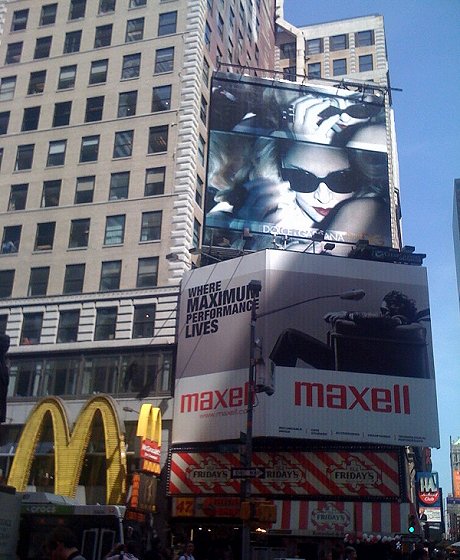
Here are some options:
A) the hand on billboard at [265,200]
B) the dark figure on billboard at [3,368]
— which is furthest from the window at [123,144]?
the dark figure on billboard at [3,368]

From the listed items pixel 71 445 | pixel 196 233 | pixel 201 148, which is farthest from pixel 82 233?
pixel 71 445

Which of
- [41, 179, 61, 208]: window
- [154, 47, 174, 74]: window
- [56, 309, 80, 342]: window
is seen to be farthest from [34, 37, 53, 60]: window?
[56, 309, 80, 342]: window

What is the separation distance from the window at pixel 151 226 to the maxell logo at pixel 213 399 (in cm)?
1041

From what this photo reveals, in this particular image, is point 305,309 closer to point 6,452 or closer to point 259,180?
point 259,180

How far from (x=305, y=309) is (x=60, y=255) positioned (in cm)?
1636

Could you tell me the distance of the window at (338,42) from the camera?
283ft

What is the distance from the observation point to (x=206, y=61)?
50.1m

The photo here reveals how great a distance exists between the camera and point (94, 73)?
49.5 metres

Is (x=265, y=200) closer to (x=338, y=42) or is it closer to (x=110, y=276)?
(x=110, y=276)

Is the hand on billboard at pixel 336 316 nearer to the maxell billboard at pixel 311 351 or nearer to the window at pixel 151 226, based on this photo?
the maxell billboard at pixel 311 351

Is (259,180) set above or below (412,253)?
above

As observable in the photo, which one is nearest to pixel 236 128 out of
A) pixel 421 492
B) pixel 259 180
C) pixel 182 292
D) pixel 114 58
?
pixel 259 180

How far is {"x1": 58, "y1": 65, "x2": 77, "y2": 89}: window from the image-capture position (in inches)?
1957

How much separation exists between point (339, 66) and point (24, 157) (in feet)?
164
